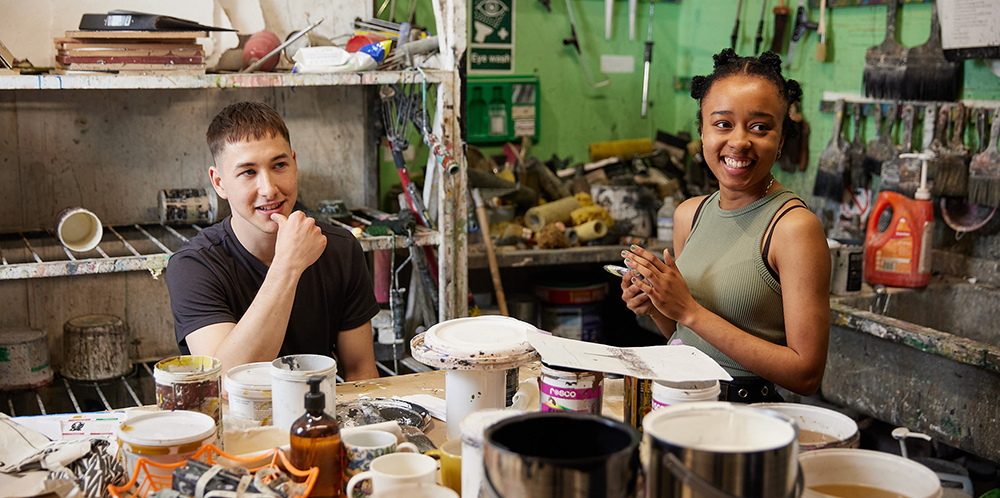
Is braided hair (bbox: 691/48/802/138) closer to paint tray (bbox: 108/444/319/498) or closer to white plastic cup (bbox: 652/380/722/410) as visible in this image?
white plastic cup (bbox: 652/380/722/410)

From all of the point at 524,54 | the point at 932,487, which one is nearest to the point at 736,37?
the point at 524,54

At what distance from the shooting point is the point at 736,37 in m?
4.52

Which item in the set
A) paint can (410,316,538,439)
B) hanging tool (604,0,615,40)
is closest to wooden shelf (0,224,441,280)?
paint can (410,316,538,439)

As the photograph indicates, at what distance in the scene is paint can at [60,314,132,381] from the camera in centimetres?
329

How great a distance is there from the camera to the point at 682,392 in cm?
149

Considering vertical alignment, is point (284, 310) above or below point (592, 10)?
below

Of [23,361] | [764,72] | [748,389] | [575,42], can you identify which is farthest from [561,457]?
[575,42]

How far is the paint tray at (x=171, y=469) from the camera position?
1390 millimetres

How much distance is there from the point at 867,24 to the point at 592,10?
1545 millimetres

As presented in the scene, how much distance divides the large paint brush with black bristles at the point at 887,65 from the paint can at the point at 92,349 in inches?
131

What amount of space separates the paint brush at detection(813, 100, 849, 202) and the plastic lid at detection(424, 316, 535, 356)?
2.58 meters

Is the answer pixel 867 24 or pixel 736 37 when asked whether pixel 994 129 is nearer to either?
pixel 867 24

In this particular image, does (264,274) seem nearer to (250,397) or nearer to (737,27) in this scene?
(250,397)

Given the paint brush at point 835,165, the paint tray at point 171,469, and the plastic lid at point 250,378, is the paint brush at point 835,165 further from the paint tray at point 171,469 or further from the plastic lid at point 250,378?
the paint tray at point 171,469
